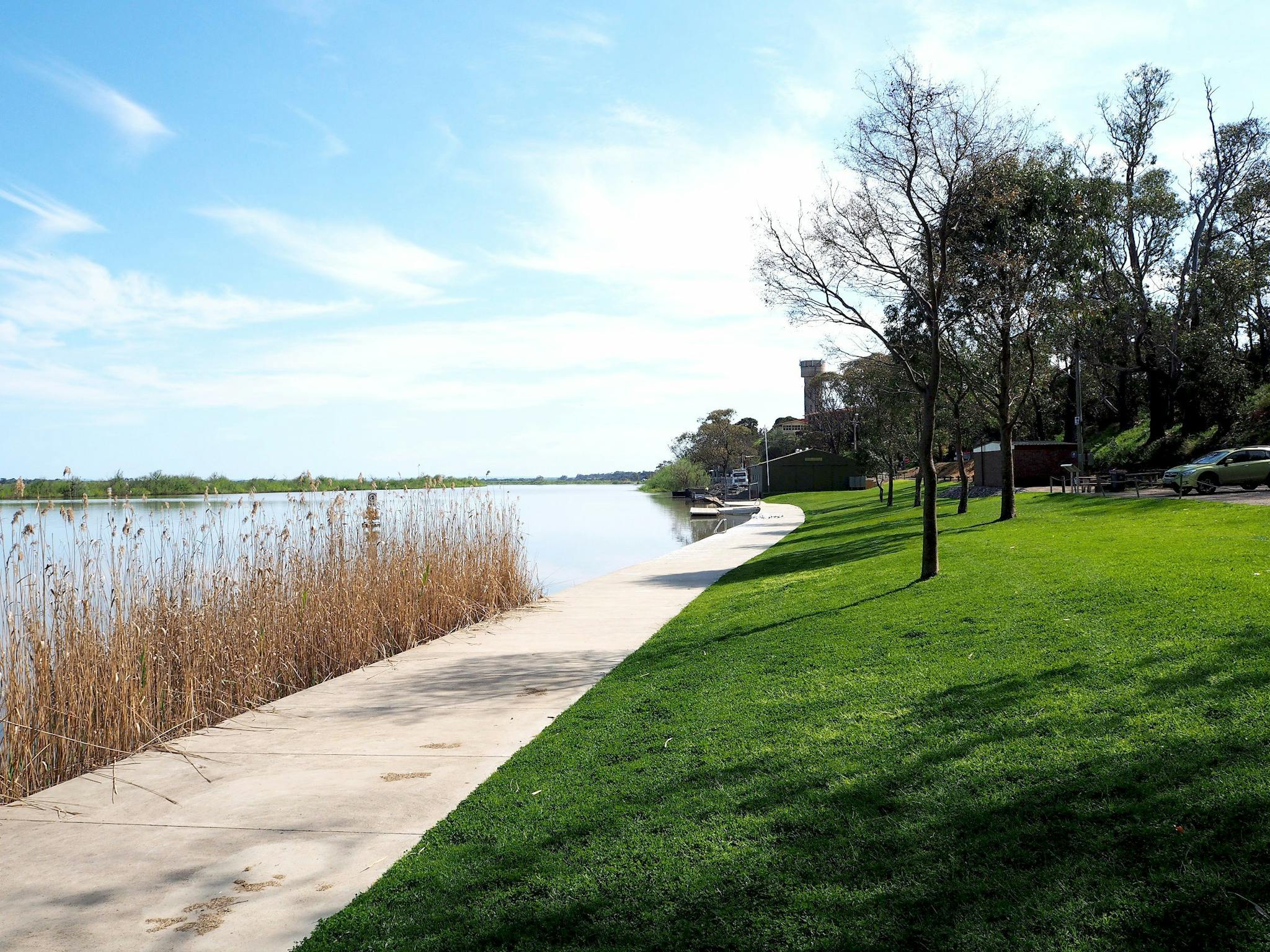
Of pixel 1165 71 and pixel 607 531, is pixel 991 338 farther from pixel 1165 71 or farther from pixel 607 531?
pixel 1165 71

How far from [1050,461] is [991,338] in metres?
19.1

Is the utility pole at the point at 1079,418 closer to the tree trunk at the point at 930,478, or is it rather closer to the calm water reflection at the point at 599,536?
the calm water reflection at the point at 599,536

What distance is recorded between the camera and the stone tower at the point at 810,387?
292ft

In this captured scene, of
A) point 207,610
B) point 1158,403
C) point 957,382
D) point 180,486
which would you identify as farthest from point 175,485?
point 1158,403

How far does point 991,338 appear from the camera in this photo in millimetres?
23422

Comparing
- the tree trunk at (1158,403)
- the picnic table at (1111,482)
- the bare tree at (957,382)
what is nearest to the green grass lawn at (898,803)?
the bare tree at (957,382)

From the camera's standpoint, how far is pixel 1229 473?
2580 centimetres

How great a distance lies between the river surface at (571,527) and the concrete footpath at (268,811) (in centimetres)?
270

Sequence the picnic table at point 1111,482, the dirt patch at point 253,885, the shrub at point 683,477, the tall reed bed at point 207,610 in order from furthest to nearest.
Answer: the shrub at point 683,477 → the picnic table at point 1111,482 → the tall reed bed at point 207,610 → the dirt patch at point 253,885

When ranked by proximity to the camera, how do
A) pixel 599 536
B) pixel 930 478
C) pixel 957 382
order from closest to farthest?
pixel 930 478
pixel 957 382
pixel 599 536

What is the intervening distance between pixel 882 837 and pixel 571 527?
37.5 metres

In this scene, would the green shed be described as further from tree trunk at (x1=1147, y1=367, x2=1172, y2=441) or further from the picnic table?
the picnic table

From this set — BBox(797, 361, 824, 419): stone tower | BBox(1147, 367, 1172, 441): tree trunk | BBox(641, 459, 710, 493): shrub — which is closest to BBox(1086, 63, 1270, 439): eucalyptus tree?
BBox(1147, 367, 1172, 441): tree trunk

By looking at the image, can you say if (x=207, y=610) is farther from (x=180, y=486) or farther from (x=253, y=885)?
(x=180, y=486)
